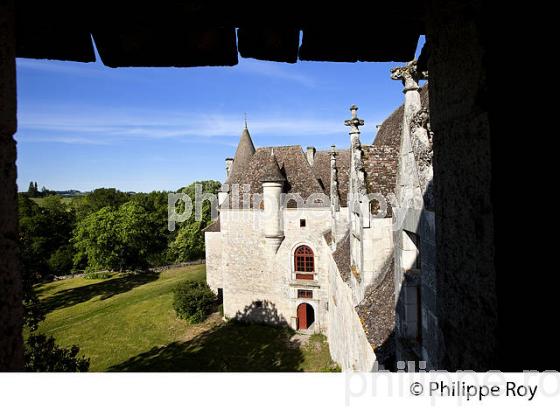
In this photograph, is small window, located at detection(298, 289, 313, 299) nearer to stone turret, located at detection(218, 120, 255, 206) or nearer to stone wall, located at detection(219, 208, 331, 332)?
stone wall, located at detection(219, 208, 331, 332)

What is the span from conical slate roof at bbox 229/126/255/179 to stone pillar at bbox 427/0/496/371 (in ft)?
71.1

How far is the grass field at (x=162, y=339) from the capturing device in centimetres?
1653

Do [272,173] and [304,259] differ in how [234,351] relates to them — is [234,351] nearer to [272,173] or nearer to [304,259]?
[304,259]

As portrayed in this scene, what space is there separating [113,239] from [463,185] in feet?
133

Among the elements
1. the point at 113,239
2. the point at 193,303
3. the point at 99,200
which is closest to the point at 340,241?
the point at 193,303

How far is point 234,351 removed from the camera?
1778 centimetres

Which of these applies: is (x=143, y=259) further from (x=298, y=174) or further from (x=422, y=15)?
(x=422, y=15)

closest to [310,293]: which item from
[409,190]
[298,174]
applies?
[298,174]

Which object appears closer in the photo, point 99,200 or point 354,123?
point 354,123

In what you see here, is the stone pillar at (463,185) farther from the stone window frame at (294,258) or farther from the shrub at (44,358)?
the stone window frame at (294,258)

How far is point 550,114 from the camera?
1113mm

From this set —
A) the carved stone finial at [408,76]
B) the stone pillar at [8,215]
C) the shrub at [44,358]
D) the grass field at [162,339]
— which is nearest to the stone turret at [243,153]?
the grass field at [162,339]

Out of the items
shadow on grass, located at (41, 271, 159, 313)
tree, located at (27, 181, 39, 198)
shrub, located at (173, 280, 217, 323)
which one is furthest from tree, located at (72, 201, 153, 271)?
tree, located at (27, 181, 39, 198)

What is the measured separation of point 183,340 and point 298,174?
40.3ft
